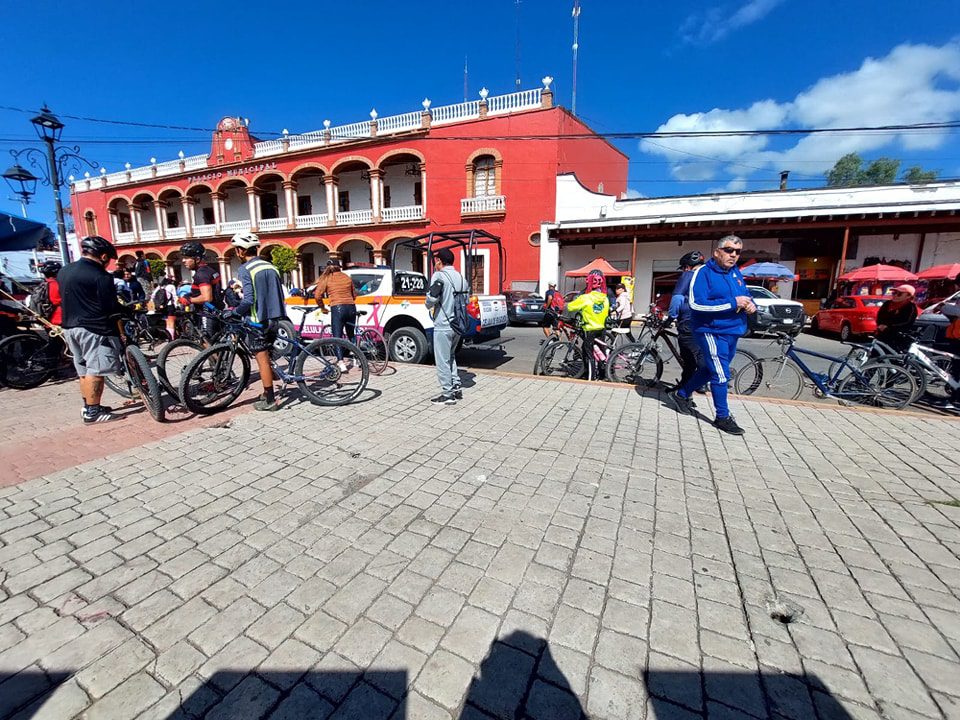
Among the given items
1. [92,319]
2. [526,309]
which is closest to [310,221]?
[526,309]

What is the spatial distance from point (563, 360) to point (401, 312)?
3032 millimetres

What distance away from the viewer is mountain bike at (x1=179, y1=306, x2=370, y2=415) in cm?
455

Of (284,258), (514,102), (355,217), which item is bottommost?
(284,258)

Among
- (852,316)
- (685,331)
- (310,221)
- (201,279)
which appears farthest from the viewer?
(310,221)

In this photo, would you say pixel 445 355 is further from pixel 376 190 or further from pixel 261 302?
pixel 376 190

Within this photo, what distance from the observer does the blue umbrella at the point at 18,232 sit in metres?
6.52

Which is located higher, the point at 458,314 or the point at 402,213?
the point at 402,213

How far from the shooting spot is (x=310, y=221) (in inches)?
997

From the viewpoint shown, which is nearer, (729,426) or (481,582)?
(481,582)

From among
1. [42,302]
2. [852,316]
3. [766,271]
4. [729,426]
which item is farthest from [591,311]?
[766,271]

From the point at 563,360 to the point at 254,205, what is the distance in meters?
26.7

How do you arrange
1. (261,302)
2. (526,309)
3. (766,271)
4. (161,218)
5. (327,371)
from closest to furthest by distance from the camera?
(261,302)
(327,371)
(766,271)
(526,309)
(161,218)

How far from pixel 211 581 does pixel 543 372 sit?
18.5 feet

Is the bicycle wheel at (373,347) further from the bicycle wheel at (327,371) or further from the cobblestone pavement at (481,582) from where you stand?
the cobblestone pavement at (481,582)
